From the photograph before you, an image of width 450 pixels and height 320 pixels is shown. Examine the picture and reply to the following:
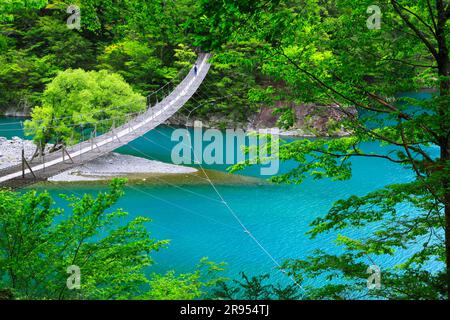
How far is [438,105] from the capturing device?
2369 mm

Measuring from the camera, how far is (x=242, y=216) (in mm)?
8172

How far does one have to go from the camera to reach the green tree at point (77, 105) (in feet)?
33.6

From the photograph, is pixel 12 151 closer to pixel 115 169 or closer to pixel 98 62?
pixel 115 169

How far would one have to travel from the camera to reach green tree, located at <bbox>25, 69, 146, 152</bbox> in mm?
10234

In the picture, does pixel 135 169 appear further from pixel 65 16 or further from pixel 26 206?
pixel 65 16

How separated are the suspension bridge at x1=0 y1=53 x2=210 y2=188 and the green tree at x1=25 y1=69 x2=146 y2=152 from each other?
1.53ft

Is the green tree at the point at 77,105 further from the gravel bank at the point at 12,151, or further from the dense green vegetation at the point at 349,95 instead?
the dense green vegetation at the point at 349,95

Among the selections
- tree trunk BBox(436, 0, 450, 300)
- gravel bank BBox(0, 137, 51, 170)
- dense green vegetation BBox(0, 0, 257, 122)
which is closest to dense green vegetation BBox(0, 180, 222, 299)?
tree trunk BBox(436, 0, 450, 300)

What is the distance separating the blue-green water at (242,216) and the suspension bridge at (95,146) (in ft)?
3.52

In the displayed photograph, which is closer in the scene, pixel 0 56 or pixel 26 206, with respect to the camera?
pixel 26 206

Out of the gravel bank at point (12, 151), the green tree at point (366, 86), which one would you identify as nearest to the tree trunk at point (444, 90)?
the green tree at point (366, 86)

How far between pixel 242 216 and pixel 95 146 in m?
3.56
